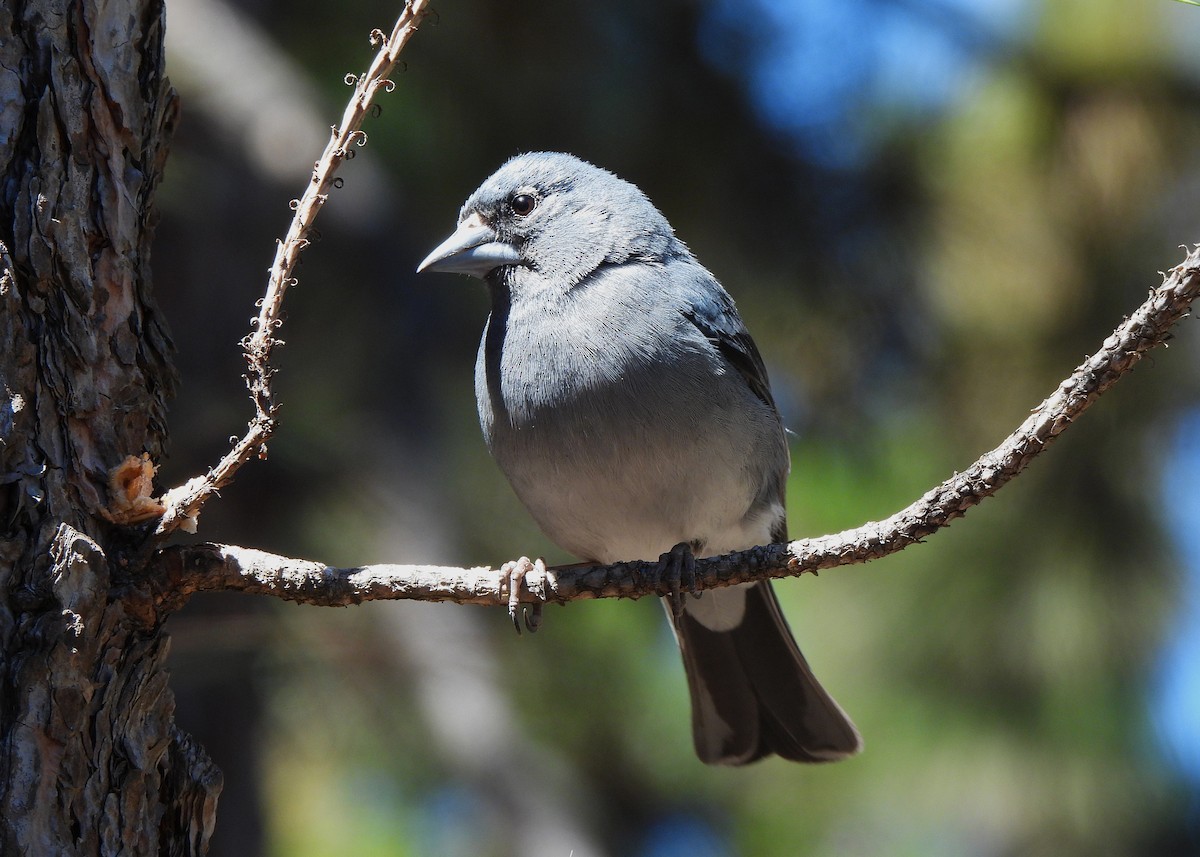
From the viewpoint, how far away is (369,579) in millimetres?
2270

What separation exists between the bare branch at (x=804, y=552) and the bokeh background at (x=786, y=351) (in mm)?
2489

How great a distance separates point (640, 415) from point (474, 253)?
0.98m

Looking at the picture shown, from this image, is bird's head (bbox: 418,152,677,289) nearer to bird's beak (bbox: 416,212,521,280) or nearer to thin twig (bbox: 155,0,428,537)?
bird's beak (bbox: 416,212,521,280)

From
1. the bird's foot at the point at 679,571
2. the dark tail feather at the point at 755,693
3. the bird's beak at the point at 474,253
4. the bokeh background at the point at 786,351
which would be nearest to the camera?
the bird's foot at the point at 679,571

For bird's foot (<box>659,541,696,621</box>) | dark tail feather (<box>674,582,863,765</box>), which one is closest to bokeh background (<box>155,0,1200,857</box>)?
dark tail feather (<box>674,582,863,765</box>)

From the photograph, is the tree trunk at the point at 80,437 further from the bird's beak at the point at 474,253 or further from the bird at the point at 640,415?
the bird's beak at the point at 474,253

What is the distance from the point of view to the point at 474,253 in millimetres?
4074

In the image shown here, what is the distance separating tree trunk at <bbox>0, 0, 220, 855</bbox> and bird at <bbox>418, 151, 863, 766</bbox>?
4.49 feet

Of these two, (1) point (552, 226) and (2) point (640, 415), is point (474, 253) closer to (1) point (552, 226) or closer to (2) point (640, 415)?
(1) point (552, 226)

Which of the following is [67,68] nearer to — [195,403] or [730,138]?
[195,403]

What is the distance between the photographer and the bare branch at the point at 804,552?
6.45 ft

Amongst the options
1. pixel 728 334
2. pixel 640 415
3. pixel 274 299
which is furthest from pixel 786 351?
pixel 274 299

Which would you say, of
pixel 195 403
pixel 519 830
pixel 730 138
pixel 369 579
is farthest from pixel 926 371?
pixel 369 579

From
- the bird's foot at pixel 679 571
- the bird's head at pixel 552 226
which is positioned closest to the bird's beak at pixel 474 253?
the bird's head at pixel 552 226
